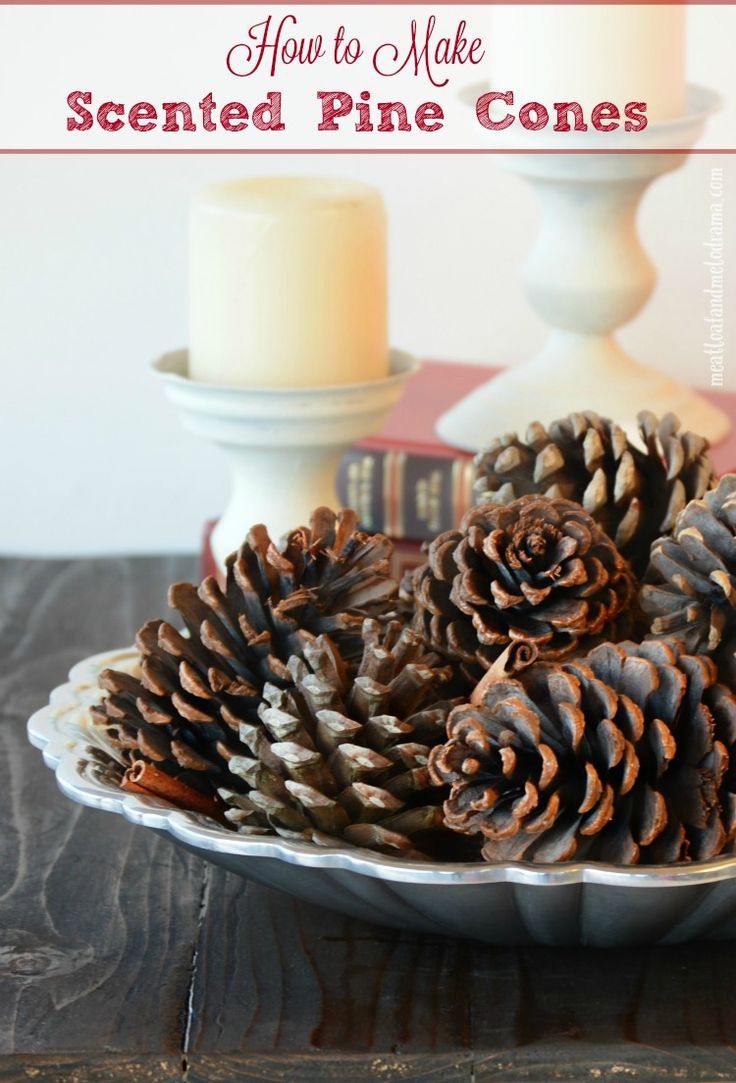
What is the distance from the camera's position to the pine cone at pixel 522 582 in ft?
1.31

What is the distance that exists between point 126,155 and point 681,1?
402 mm

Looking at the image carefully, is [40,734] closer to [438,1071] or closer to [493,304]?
[438,1071]

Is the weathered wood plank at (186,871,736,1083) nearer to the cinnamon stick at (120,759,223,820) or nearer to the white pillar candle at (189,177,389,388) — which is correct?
the cinnamon stick at (120,759,223,820)

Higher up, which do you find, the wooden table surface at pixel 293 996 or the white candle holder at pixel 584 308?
the white candle holder at pixel 584 308

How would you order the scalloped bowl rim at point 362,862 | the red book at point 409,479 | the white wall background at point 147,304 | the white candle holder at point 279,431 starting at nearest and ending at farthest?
the scalloped bowl rim at point 362,862 → the white candle holder at point 279,431 → the red book at point 409,479 → the white wall background at point 147,304

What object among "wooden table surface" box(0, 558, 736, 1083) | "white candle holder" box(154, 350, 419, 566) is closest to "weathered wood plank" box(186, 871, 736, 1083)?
"wooden table surface" box(0, 558, 736, 1083)

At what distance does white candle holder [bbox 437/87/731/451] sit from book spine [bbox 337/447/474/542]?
21 mm

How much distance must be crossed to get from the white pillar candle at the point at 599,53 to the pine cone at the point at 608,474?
275 millimetres

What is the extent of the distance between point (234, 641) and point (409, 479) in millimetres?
364

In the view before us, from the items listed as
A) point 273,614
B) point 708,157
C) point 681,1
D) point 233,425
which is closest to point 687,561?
point 273,614

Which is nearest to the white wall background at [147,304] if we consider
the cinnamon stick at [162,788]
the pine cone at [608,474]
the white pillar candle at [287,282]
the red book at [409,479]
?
the red book at [409,479]

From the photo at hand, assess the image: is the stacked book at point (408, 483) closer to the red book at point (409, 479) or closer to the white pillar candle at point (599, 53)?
the red book at point (409, 479)

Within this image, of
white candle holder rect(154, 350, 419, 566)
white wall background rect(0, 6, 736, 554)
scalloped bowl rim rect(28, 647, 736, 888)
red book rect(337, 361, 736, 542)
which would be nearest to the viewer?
scalloped bowl rim rect(28, 647, 736, 888)

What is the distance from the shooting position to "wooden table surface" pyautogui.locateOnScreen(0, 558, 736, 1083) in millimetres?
371
